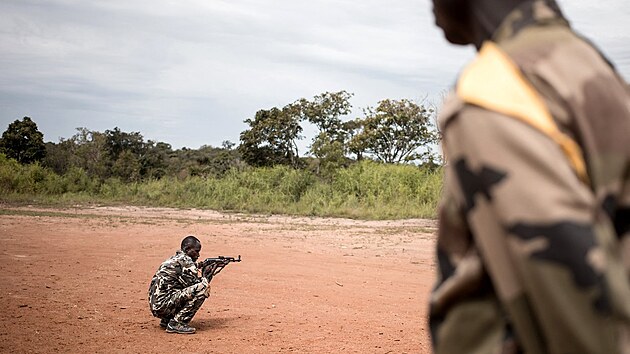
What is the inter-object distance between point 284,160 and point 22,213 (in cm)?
2043

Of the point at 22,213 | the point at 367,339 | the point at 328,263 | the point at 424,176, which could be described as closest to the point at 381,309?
the point at 367,339

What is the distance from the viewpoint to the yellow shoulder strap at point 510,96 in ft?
3.93

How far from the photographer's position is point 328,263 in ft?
45.7

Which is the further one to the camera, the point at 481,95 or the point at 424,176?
the point at 424,176

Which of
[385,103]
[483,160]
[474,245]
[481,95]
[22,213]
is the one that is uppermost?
[385,103]

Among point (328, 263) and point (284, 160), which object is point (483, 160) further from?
point (284, 160)

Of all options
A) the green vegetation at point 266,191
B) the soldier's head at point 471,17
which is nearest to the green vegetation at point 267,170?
the green vegetation at point 266,191

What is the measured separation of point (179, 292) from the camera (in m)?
8.13

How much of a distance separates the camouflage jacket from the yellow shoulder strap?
7.09 meters

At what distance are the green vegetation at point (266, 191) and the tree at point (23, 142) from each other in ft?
27.1

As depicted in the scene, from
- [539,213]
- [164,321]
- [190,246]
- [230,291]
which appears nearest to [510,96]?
[539,213]

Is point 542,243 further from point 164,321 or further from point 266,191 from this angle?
point 266,191

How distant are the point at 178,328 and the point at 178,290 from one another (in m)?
0.41

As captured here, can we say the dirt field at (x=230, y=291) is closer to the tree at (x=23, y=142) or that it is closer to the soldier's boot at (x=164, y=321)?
the soldier's boot at (x=164, y=321)
